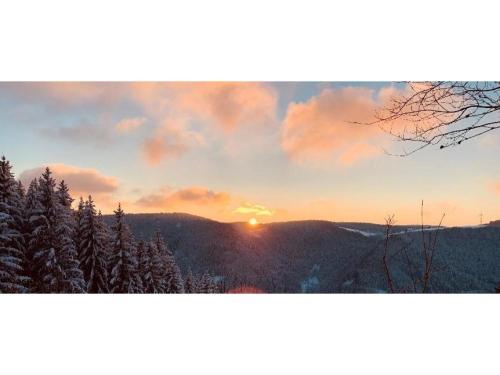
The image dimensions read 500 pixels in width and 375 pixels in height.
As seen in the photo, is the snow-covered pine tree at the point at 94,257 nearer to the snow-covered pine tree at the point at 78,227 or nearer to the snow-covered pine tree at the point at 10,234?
the snow-covered pine tree at the point at 78,227

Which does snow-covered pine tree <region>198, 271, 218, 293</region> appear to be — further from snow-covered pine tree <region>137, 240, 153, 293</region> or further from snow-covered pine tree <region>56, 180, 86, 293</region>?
snow-covered pine tree <region>56, 180, 86, 293</region>

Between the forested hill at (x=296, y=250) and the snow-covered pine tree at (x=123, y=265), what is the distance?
1.58 feet

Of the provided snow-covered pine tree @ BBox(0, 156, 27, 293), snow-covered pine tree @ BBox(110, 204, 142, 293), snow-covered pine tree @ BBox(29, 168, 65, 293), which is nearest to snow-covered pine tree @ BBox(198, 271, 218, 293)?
snow-covered pine tree @ BBox(110, 204, 142, 293)

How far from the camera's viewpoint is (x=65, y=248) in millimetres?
13523

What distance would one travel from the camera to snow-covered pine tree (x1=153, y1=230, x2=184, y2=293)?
1664 cm

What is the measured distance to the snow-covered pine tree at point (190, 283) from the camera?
1989cm
